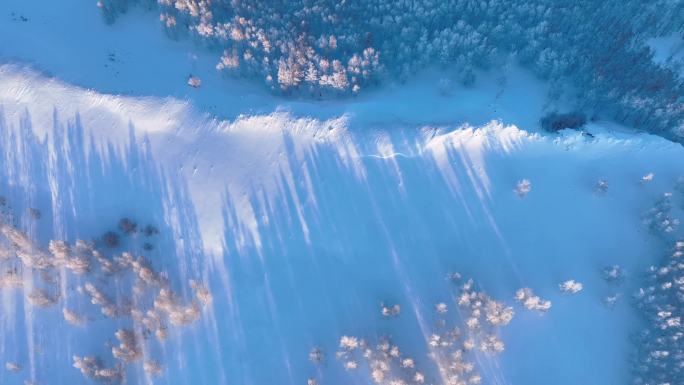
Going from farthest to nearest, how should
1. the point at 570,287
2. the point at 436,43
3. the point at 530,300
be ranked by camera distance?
the point at 436,43, the point at 570,287, the point at 530,300

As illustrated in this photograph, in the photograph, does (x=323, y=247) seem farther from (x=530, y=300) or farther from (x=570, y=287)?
(x=570, y=287)

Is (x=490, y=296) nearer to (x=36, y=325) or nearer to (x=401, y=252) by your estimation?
(x=401, y=252)

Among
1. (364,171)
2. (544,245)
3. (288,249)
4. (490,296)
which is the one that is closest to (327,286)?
(288,249)

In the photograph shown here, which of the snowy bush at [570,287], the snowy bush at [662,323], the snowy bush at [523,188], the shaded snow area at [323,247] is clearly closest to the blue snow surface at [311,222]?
the shaded snow area at [323,247]

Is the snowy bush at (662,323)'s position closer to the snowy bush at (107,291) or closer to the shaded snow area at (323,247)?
the shaded snow area at (323,247)

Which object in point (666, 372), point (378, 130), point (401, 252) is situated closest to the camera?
point (666, 372)

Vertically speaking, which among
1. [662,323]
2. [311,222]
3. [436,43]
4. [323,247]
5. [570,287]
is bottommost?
[662,323]

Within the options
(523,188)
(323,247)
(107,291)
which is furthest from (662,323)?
(107,291)

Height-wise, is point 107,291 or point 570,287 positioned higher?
point 107,291
